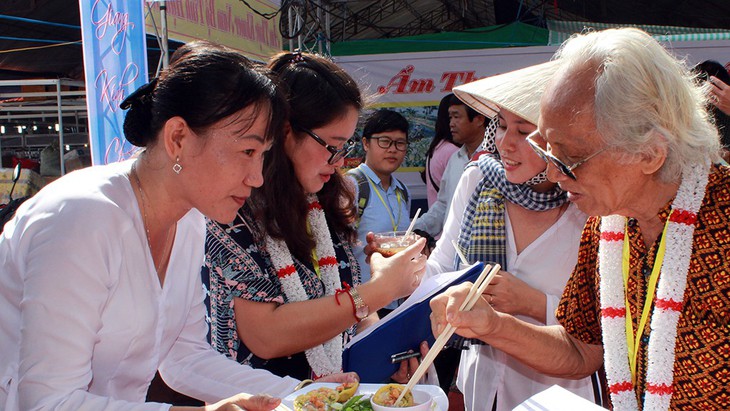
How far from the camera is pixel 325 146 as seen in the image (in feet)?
7.11

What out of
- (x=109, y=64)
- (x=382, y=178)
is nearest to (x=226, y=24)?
(x=382, y=178)

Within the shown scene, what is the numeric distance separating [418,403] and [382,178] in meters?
3.63

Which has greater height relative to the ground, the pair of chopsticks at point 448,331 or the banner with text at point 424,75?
the banner with text at point 424,75

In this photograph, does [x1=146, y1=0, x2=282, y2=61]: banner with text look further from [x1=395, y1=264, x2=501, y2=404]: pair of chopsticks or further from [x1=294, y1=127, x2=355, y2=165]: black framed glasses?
[x1=395, y1=264, x2=501, y2=404]: pair of chopsticks

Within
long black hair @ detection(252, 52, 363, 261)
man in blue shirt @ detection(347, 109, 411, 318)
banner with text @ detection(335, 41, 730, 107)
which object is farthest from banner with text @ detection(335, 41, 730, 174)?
long black hair @ detection(252, 52, 363, 261)

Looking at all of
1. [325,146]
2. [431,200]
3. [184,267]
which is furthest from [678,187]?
[431,200]

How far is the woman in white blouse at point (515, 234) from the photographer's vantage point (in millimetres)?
2309

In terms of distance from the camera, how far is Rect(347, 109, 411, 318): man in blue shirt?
497 cm

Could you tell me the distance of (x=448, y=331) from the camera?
178 cm

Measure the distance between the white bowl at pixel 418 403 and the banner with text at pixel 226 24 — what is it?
139 inches

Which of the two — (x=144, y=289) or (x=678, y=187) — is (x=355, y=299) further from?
(x=678, y=187)

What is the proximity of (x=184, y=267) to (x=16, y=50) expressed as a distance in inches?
246

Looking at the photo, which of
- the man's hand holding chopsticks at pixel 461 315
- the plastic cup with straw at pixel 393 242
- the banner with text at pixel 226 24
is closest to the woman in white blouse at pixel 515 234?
the plastic cup with straw at pixel 393 242

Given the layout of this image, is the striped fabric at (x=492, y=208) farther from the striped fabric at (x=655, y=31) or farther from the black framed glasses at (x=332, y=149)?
the striped fabric at (x=655, y=31)
